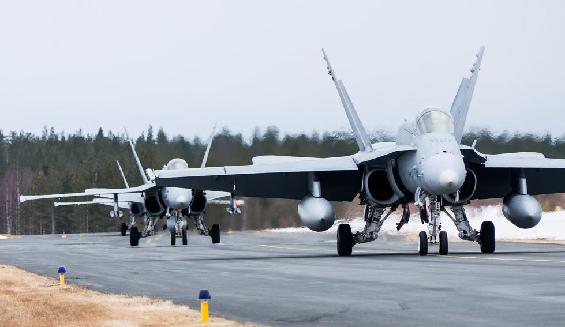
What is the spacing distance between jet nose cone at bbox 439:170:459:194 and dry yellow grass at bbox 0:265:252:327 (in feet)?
29.8

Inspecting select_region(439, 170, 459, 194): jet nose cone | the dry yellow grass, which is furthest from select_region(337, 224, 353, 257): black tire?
the dry yellow grass

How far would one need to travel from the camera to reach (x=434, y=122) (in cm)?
2606

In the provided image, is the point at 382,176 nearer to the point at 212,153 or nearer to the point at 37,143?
the point at 212,153

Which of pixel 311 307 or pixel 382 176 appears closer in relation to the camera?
pixel 311 307

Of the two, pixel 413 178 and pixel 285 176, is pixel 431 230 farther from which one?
pixel 285 176

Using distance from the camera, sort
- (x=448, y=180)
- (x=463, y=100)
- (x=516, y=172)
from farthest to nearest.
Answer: (x=463, y=100) → (x=516, y=172) → (x=448, y=180)

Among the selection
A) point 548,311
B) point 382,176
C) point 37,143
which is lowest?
point 548,311

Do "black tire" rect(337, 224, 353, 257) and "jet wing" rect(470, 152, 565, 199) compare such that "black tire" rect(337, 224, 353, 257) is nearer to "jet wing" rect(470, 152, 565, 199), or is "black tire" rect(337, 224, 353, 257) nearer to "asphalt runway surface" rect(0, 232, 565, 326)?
"asphalt runway surface" rect(0, 232, 565, 326)

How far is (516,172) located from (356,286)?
40.3 ft

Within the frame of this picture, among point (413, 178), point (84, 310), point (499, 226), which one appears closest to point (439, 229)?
point (413, 178)

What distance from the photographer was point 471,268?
69.0 feet

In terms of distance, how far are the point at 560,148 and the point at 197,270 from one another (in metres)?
24.0

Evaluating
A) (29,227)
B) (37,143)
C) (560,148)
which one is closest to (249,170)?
(560,148)

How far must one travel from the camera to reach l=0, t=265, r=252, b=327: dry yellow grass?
12789mm
